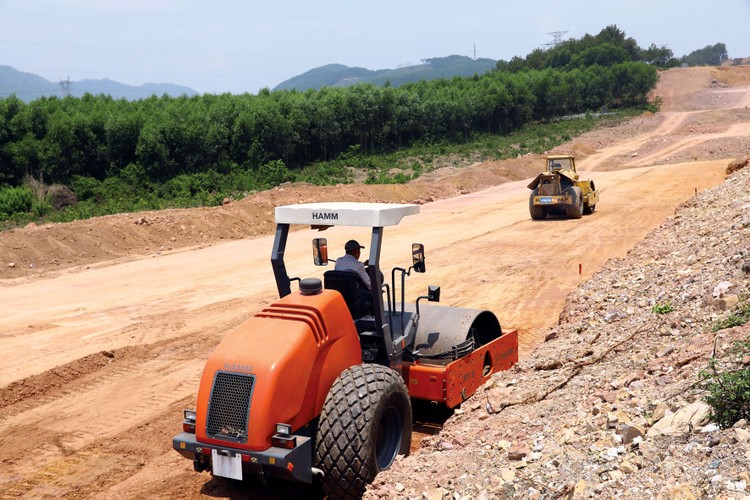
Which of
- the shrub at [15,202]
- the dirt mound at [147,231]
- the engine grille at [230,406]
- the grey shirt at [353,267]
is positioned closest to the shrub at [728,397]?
the grey shirt at [353,267]

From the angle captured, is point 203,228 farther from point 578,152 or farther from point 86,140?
point 578,152

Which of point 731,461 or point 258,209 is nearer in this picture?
point 731,461

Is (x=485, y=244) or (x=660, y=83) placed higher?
(x=660, y=83)

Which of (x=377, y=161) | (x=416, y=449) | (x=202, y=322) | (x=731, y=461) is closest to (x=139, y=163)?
(x=377, y=161)

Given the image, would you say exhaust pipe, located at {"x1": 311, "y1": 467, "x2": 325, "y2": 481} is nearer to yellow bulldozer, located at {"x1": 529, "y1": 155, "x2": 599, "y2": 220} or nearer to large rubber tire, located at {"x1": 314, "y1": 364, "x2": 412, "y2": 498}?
large rubber tire, located at {"x1": 314, "y1": 364, "x2": 412, "y2": 498}

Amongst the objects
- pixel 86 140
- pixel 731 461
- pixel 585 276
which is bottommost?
pixel 585 276

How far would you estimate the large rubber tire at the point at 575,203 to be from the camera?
23531 mm

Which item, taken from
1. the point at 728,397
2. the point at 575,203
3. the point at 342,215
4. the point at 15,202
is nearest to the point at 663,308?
the point at 728,397

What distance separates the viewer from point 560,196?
23.4 m

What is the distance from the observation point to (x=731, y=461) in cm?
417

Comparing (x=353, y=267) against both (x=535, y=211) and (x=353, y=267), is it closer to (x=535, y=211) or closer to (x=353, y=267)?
(x=353, y=267)

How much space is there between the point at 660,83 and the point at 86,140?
68504 millimetres

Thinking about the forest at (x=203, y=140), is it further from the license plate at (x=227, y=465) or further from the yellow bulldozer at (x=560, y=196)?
the license plate at (x=227, y=465)

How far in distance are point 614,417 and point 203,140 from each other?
118 ft
